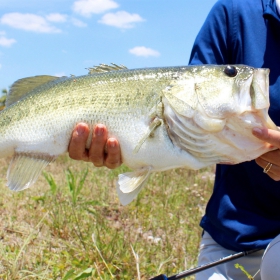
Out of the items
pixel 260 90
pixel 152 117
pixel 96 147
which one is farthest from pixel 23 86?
pixel 260 90

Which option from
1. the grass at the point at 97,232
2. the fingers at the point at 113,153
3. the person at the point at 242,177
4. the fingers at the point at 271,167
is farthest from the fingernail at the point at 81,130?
the grass at the point at 97,232

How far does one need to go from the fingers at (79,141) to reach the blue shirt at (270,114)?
1.02 m

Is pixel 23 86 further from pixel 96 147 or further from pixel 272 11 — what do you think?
pixel 272 11

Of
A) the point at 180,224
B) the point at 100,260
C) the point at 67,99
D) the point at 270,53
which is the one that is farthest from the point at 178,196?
the point at 67,99

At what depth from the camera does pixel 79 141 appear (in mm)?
2406

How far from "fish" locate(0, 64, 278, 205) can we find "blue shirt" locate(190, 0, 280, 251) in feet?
2.17

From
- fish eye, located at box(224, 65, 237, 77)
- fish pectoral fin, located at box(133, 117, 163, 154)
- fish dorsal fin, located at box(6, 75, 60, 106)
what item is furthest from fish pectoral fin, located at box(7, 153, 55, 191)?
fish eye, located at box(224, 65, 237, 77)

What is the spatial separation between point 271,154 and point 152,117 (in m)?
0.65

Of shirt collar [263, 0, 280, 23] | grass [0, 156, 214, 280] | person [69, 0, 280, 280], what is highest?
shirt collar [263, 0, 280, 23]

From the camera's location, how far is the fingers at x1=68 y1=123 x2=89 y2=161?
237cm

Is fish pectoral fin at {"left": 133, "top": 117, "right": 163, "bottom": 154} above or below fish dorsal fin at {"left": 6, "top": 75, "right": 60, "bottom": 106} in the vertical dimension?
below

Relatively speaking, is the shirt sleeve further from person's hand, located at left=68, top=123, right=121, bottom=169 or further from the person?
person's hand, located at left=68, top=123, right=121, bottom=169

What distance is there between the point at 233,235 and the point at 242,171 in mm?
429

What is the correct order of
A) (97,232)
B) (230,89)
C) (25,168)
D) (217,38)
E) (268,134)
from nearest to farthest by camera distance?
(268,134), (230,89), (25,168), (217,38), (97,232)
